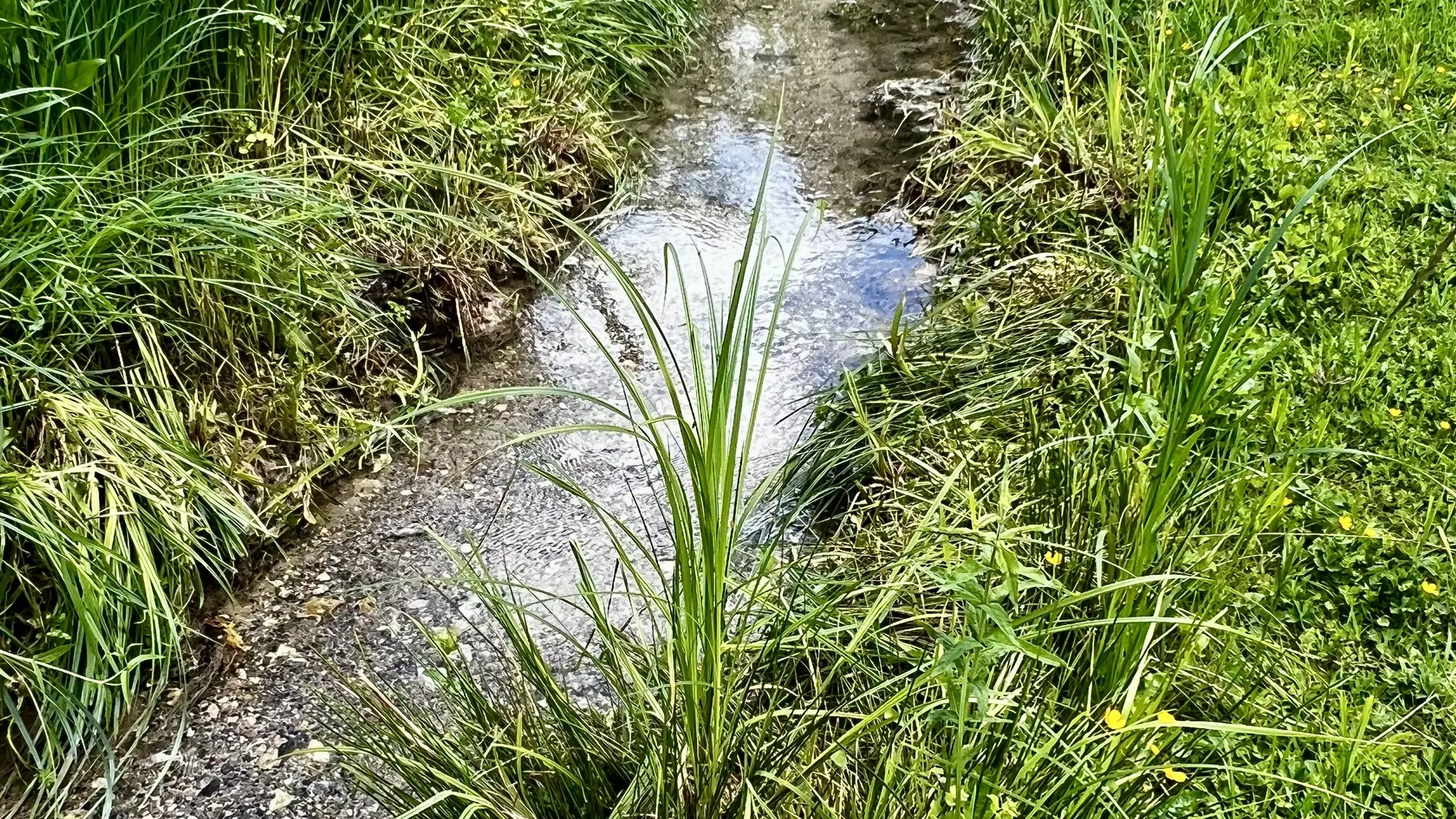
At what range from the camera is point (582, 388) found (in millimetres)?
3184

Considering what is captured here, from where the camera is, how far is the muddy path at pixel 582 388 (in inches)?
88.7

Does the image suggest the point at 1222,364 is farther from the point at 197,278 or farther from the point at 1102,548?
the point at 197,278

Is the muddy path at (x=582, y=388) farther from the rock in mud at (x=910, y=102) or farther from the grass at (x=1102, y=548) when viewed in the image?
the grass at (x=1102, y=548)

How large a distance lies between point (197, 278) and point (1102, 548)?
7.37ft

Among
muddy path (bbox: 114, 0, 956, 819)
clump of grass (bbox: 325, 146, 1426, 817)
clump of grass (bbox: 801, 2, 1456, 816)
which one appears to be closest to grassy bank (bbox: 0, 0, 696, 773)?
muddy path (bbox: 114, 0, 956, 819)

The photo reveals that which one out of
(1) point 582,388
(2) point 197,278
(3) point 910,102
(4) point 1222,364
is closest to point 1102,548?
(4) point 1222,364

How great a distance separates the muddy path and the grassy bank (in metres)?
0.16

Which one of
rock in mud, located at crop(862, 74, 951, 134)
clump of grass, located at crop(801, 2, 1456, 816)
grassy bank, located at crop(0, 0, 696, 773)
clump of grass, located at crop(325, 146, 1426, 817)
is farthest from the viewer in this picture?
rock in mud, located at crop(862, 74, 951, 134)

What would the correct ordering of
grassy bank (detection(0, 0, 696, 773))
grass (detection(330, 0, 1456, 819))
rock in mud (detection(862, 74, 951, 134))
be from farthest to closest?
rock in mud (detection(862, 74, 951, 134)) < grassy bank (detection(0, 0, 696, 773)) < grass (detection(330, 0, 1456, 819))

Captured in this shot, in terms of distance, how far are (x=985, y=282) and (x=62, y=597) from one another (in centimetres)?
264

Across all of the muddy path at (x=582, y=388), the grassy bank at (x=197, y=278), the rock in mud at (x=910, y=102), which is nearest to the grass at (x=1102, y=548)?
the muddy path at (x=582, y=388)

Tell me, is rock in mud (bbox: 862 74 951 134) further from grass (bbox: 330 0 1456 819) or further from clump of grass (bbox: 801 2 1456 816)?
grass (bbox: 330 0 1456 819)

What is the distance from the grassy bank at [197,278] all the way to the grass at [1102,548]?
59 centimetres

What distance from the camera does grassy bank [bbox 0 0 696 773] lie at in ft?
7.14
